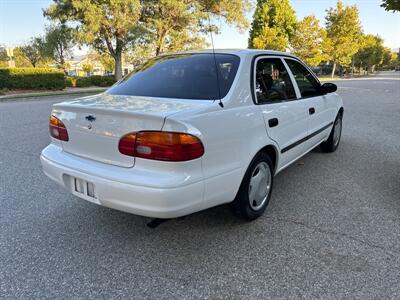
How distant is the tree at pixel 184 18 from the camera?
24594 millimetres

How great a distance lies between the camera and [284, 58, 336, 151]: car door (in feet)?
12.7

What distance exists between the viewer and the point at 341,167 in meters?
4.67

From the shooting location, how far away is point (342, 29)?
39.8 meters

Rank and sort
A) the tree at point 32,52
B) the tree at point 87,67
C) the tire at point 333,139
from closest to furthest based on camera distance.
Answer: the tire at point 333,139 → the tree at point 32,52 → the tree at point 87,67

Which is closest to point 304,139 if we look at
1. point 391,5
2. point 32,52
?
point 391,5

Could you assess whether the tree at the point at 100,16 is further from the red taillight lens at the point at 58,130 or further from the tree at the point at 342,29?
the tree at the point at 342,29

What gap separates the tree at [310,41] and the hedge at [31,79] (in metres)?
25.4

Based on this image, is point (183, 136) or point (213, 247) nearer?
point (183, 136)

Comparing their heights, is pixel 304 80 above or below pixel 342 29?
below

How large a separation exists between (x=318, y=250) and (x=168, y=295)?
125cm

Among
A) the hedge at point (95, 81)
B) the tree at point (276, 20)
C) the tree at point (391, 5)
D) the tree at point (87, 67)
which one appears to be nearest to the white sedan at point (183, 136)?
the tree at point (391, 5)

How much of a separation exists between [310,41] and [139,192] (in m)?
38.0

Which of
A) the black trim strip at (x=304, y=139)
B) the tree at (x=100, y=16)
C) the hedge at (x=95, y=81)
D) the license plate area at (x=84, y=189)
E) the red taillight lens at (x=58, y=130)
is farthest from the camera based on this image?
the hedge at (x=95, y=81)

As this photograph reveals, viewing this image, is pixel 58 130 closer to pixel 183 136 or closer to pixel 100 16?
pixel 183 136
